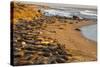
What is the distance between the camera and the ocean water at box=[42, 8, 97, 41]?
92.4 inches

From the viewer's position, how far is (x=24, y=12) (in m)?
2.20

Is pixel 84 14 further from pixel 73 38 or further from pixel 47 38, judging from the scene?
pixel 47 38

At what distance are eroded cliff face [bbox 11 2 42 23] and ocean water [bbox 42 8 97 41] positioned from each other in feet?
0.54

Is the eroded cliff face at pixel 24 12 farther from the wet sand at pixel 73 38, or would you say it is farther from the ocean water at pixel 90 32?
the ocean water at pixel 90 32

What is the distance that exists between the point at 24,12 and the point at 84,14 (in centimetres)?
77

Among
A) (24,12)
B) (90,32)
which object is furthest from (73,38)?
(24,12)

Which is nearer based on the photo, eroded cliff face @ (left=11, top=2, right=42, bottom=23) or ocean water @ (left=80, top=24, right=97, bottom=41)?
eroded cliff face @ (left=11, top=2, right=42, bottom=23)

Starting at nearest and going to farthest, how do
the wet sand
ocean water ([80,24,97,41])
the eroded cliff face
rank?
the eroded cliff face < the wet sand < ocean water ([80,24,97,41])

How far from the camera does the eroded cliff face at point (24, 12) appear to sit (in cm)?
215

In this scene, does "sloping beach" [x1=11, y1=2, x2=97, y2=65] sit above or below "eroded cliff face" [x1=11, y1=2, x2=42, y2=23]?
below

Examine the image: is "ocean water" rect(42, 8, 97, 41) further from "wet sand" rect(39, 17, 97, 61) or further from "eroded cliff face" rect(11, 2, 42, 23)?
"eroded cliff face" rect(11, 2, 42, 23)

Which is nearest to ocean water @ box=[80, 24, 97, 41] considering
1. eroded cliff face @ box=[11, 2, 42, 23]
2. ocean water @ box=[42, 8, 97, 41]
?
ocean water @ box=[42, 8, 97, 41]

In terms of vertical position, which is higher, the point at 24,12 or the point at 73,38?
the point at 24,12
